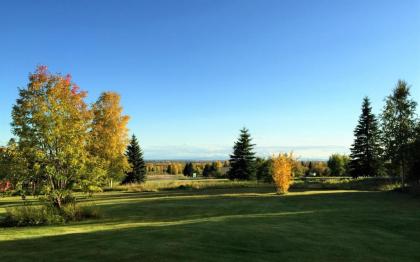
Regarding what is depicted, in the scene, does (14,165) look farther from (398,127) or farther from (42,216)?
(398,127)

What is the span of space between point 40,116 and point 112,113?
2832cm

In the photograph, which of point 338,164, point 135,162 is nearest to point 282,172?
point 135,162

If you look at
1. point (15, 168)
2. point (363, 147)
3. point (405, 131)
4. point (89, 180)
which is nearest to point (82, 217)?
point (89, 180)

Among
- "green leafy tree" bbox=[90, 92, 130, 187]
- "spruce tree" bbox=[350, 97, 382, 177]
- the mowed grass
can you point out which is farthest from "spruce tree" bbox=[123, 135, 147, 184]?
the mowed grass

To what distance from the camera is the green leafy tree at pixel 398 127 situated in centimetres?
3447

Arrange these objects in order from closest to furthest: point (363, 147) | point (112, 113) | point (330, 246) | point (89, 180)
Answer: point (330, 246)
point (89, 180)
point (112, 113)
point (363, 147)

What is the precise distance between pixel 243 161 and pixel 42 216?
146 ft

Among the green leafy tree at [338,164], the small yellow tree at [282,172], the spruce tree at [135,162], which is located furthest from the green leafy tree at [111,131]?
the green leafy tree at [338,164]

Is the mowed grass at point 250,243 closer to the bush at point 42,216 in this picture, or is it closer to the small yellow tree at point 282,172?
the bush at point 42,216

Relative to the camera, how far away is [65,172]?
67.6 ft

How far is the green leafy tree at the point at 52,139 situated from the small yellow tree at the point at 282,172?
1693 centimetres

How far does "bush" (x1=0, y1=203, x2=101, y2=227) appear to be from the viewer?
1875cm

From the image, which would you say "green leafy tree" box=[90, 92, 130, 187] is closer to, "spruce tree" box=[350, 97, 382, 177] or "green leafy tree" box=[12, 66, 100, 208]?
"green leafy tree" box=[12, 66, 100, 208]

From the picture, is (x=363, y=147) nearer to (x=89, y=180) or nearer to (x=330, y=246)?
(x=89, y=180)
